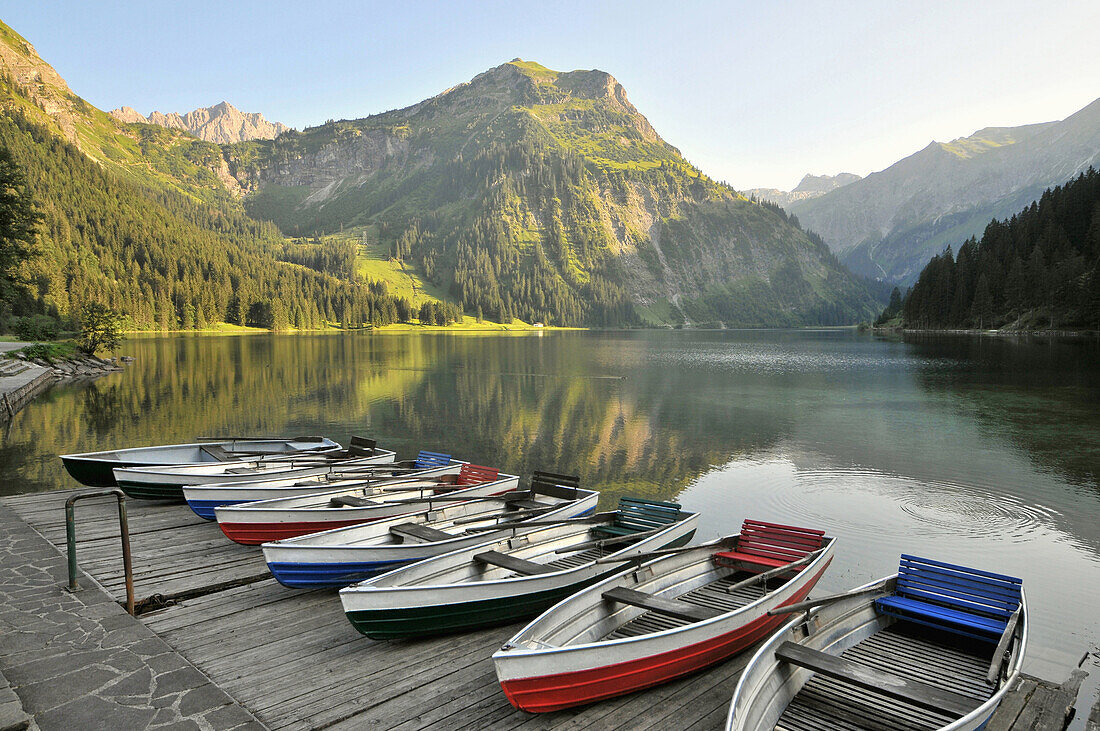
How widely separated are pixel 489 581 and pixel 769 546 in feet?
20.7

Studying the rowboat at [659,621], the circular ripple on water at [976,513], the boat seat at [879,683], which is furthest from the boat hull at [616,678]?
the circular ripple on water at [976,513]

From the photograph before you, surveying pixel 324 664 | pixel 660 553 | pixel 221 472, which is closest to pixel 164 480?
pixel 221 472

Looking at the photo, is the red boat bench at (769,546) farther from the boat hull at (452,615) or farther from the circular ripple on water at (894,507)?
the circular ripple on water at (894,507)

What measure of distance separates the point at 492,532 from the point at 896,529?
1671cm

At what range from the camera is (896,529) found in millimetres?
21109

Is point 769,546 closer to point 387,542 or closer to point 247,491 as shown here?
point 387,542

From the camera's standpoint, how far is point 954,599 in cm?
1002

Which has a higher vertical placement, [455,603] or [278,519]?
[278,519]

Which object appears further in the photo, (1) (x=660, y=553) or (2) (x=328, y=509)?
(2) (x=328, y=509)

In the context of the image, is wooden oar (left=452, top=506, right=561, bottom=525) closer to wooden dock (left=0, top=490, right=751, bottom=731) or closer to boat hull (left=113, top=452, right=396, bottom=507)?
wooden dock (left=0, top=490, right=751, bottom=731)

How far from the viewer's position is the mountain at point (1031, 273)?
388 feet

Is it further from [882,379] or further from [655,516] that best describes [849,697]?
[882,379]

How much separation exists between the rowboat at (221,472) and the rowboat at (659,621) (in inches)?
483

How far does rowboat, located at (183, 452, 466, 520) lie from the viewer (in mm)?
15430
